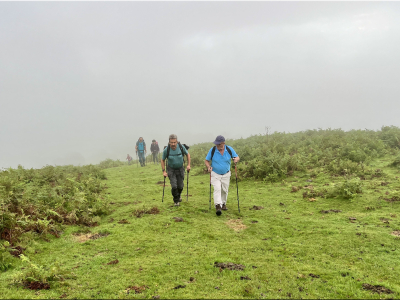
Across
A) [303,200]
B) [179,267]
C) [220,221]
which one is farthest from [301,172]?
[179,267]

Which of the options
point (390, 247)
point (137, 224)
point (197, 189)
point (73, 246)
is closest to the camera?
point (390, 247)

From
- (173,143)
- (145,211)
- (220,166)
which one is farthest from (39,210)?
(220,166)

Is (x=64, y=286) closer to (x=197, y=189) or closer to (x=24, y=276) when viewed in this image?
(x=24, y=276)

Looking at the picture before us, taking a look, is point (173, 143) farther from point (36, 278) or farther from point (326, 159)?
point (326, 159)

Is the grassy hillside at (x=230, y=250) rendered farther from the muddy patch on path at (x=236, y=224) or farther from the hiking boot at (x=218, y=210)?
the hiking boot at (x=218, y=210)

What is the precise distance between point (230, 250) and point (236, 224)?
2252mm

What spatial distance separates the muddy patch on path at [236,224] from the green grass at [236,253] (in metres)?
0.18

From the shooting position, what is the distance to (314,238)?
6.87 metres

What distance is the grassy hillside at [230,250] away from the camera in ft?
15.1

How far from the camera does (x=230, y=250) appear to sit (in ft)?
21.0

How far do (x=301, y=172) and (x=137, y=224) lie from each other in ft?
34.5

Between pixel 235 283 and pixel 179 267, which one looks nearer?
pixel 235 283

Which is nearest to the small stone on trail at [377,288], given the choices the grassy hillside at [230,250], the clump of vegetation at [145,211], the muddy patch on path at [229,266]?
the grassy hillside at [230,250]

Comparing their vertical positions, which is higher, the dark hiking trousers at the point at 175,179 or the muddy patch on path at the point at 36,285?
the dark hiking trousers at the point at 175,179
